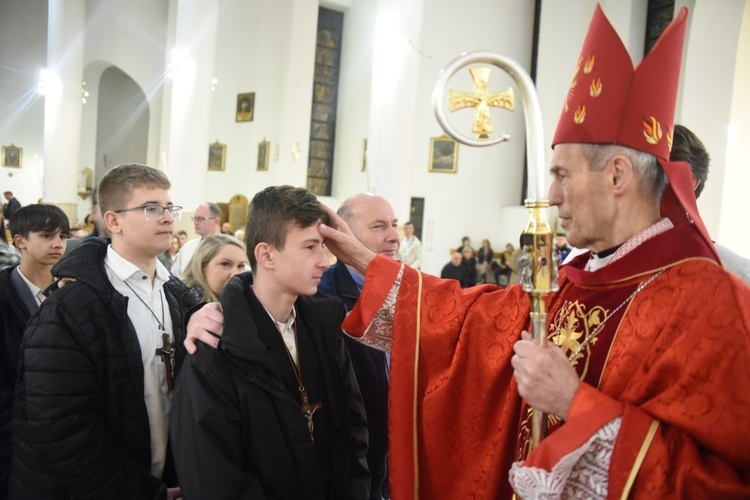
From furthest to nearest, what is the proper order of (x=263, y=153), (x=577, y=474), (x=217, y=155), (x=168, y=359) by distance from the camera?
1. (x=217, y=155)
2. (x=263, y=153)
3. (x=168, y=359)
4. (x=577, y=474)

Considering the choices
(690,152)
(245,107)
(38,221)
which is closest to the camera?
(690,152)

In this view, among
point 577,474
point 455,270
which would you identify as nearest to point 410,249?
point 455,270

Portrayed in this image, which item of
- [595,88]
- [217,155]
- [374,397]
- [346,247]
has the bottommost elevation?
[374,397]

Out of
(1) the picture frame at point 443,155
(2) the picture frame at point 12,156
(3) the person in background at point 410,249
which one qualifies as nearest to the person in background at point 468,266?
(3) the person in background at point 410,249

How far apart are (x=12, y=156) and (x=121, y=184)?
67.2ft

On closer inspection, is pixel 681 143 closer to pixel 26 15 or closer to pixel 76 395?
pixel 76 395

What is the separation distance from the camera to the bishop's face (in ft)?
5.52

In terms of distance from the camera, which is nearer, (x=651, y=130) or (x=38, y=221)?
(x=651, y=130)

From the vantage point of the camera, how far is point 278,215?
6.87ft

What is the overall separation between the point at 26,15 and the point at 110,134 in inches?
174

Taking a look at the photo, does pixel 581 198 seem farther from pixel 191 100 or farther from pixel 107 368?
pixel 191 100

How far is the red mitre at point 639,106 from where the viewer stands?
1.66m

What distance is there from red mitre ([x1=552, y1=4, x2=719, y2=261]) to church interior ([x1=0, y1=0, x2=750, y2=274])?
9192 mm

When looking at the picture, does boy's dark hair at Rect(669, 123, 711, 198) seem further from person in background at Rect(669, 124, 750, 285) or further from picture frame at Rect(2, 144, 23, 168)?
picture frame at Rect(2, 144, 23, 168)
